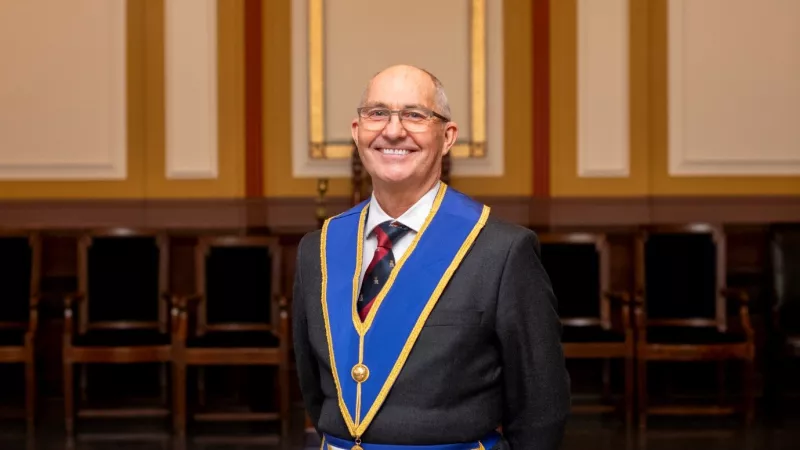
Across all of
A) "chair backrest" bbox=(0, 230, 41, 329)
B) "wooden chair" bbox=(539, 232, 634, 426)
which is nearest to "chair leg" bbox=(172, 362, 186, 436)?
"chair backrest" bbox=(0, 230, 41, 329)

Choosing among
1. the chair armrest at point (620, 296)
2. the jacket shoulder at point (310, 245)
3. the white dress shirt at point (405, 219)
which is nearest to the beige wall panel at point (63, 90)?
the chair armrest at point (620, 296)

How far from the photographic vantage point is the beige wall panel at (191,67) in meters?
5.91

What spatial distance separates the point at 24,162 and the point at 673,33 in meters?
3.83

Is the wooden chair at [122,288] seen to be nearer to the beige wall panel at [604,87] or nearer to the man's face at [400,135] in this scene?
the beige wall panel at [604,87]

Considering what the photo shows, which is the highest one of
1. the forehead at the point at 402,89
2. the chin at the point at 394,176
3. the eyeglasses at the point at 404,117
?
the forehead at the point at 402,89

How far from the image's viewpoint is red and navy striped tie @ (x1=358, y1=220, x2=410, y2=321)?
169cm

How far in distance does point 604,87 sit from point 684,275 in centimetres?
119

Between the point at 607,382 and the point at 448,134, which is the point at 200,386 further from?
the point at 448,134

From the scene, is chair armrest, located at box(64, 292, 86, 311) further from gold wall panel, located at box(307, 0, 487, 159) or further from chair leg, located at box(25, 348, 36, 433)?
gold wall panel, located at box(307, 0, 487, 159)

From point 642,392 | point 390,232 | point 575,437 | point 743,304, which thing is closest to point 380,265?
point 390,232

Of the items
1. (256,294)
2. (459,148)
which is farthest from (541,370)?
(459,148)

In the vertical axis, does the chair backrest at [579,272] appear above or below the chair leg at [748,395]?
above

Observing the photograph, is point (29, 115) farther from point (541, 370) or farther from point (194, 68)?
point (541, 370)

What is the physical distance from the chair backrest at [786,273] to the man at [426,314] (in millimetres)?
4177
